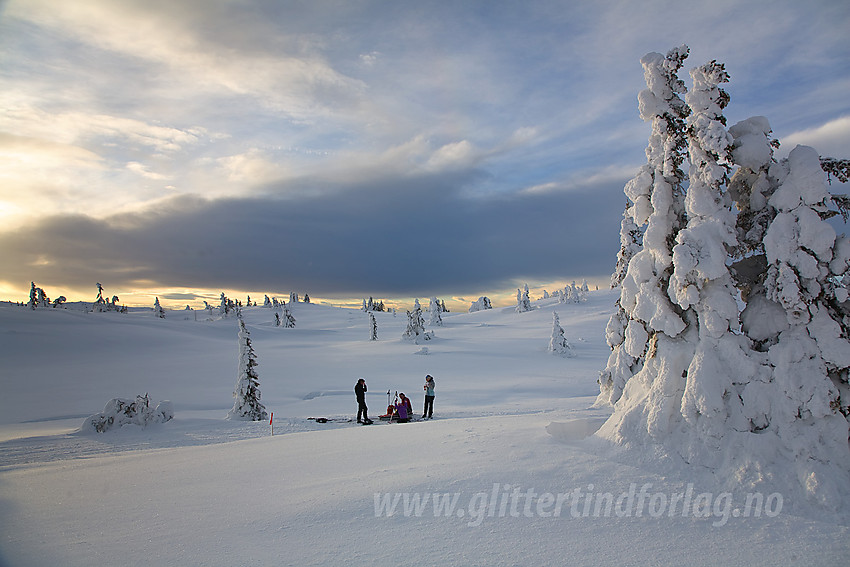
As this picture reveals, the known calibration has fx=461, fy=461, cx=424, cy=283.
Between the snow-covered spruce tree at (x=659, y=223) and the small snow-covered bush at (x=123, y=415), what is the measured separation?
60.5ft

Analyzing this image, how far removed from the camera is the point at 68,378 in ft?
121

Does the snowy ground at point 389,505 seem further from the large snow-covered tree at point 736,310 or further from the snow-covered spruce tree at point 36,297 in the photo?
the snow-covered spruce tree at point 36,297

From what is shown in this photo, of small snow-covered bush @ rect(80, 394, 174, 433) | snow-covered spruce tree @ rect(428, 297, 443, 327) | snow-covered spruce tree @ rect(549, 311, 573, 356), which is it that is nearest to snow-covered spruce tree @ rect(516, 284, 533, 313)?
snow-covered spruce tree @ rect(428, 297, 443, 327)

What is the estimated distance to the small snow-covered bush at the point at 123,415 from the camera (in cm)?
1761

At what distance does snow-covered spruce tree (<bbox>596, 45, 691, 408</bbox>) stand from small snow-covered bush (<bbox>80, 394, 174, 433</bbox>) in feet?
60.5

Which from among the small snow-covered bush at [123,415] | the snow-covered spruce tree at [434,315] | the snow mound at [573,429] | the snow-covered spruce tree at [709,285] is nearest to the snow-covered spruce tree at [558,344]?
the small snow-covered bush at [123,415]

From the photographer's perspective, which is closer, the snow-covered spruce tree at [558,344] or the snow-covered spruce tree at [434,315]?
the snow-covered spruce tree at [558,344]

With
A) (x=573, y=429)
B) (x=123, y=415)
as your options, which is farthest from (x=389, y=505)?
(x=123, y=415)

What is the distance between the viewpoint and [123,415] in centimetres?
1798

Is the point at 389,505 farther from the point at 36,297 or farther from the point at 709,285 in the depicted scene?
the point at 36,297

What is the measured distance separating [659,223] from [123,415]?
1969 centimetres

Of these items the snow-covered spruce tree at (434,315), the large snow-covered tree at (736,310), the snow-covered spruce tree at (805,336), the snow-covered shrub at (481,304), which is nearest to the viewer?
the snow-covered spruce tree at (805,336)

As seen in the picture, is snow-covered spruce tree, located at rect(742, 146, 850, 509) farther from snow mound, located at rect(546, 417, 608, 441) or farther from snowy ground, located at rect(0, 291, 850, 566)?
snow mound, located at rect(546, 417, 608, 441)

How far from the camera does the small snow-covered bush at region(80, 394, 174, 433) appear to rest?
693 inches
